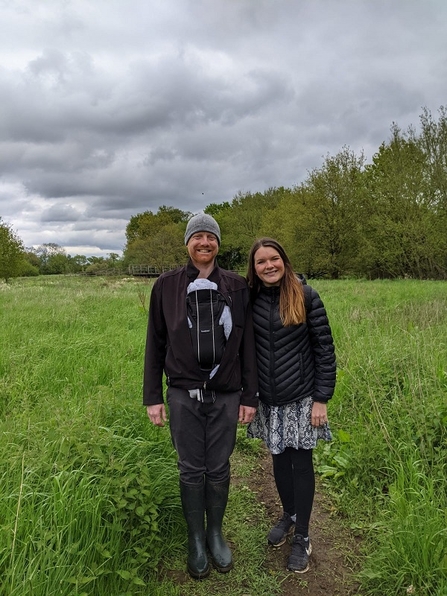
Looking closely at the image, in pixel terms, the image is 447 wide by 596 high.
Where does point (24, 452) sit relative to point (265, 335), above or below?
below

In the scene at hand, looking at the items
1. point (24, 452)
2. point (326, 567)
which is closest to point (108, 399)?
point (24, 452)

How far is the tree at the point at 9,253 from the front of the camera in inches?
1319

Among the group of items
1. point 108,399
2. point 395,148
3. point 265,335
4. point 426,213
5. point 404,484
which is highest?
point 395,148

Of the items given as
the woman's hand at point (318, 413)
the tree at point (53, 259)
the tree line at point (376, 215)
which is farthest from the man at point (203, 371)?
the tree at point (53, 259)

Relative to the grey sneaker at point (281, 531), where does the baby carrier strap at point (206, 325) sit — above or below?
above

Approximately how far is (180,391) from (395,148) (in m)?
25.9

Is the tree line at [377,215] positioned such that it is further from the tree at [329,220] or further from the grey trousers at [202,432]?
the grey trousers at [202,432]

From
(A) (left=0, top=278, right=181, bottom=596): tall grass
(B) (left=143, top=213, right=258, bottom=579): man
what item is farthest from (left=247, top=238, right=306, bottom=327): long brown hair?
(A) (left=0, top=278, right=181, bottom=596): tall grass

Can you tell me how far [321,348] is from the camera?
2.53 meters

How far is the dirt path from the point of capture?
8.12ft

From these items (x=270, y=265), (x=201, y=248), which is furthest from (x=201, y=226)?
(x=270, y=265)

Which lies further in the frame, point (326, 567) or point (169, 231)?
point (169, 231)

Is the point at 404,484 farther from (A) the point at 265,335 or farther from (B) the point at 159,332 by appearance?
(B) the point at 159,332

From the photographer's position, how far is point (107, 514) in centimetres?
239
